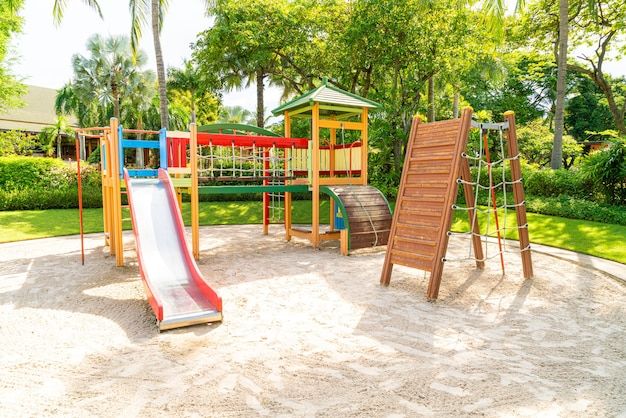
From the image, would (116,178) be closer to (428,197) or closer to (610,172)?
(428,197)

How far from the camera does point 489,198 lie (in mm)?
6961

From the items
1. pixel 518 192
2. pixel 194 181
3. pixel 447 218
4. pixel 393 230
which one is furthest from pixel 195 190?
pixel 518 192

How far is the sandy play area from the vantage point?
3418mm

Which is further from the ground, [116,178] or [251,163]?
[251,163]

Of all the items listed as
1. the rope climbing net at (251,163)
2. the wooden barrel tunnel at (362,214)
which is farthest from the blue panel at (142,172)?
the wooden barrel tunnel at (362,214)

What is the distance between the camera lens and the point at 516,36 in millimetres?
21484

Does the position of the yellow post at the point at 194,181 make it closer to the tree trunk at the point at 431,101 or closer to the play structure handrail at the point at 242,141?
the play structure handrail at the point at 242,141

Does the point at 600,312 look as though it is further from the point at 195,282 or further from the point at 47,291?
the point at 47,291

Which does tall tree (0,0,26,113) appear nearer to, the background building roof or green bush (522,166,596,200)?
the background building roof

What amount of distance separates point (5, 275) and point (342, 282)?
5.91 metres

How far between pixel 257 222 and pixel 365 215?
6.12 meters

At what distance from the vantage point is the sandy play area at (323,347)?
3.42m

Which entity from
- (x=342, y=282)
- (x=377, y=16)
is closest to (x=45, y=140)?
(x=377, y=16)

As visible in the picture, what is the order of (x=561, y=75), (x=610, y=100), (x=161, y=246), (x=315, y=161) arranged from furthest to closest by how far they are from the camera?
(x=610, y=100) → (x=561, y=75) → (x=315, y=161) → (x=161, y=246)
